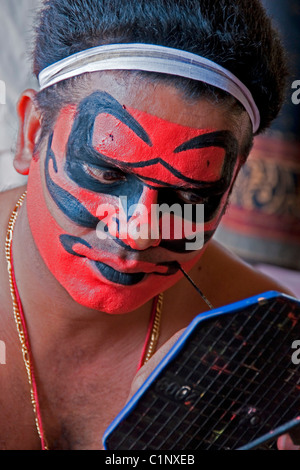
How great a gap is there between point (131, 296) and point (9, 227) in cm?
32

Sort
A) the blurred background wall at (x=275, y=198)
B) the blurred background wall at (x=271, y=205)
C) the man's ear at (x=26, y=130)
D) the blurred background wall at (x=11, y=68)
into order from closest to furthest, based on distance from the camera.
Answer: the man's ear at (x=26, y=130), the blurred background wall at (x=11, y=68), the blurred background wall at (x=275, y=198), the blurred background wall at (x=271, y=205)

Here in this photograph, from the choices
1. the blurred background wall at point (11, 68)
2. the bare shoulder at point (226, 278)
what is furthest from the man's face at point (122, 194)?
the blurred background wall at point (11, 68)

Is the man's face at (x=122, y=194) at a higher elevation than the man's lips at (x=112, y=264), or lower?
higher

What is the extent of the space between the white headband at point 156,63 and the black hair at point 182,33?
1cm

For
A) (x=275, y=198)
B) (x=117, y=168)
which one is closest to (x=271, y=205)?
(x=275, y=198)

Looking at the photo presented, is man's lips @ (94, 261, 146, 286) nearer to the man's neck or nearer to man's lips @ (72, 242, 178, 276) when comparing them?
man's lips @ (72, 242, 178, 276)

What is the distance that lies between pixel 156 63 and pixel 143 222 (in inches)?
9.2

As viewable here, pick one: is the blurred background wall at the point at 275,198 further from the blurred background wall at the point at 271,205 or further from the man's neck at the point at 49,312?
the man's neck at the point at 49,312

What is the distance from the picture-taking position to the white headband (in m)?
0.98

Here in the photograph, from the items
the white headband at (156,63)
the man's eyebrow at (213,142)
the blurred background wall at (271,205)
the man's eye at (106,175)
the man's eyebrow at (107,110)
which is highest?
the white headband at (156,63)

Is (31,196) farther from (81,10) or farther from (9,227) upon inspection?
(81,10)

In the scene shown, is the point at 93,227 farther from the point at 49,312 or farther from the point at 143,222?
the point at 49,312

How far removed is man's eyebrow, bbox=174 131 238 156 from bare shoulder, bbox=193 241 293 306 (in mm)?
406

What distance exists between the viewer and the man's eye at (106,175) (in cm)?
99
